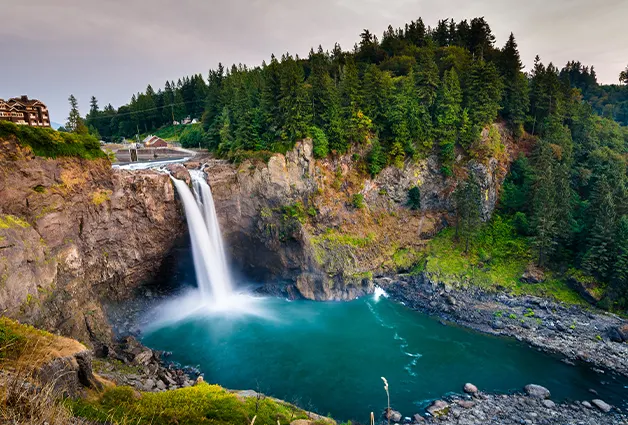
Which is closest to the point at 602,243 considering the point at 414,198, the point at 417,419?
the point at 414,198

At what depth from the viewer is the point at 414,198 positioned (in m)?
41.0

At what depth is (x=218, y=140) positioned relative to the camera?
43.7 m

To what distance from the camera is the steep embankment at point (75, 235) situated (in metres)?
21.3

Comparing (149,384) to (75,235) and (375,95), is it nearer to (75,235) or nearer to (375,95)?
(75,235)

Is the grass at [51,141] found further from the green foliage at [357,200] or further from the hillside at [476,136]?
the green foliage at [357,200]

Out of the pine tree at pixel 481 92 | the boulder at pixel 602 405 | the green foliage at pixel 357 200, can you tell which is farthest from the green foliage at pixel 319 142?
the boulder at pixel 602 405

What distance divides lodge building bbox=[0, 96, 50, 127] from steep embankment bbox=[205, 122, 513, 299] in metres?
14.7

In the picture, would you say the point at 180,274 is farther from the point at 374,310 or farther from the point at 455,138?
the point at 455,138

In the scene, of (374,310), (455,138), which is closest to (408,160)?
(455,138)

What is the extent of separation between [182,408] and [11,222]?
17.2m

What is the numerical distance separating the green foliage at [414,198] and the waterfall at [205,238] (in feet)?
71.1

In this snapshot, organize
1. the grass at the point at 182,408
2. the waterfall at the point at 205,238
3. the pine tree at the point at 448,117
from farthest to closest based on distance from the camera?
1. the pine tree at the point at 448,117
2. the waterfall at the point at 205,238
3. the grass at the point at 182,408

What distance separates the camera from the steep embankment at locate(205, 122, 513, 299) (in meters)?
35.4

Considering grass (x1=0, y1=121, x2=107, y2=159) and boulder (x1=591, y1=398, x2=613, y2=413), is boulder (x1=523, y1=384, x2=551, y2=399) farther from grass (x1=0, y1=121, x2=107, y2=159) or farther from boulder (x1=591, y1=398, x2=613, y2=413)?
grass (x1=0, y1=121, x2=107, y2=159)
